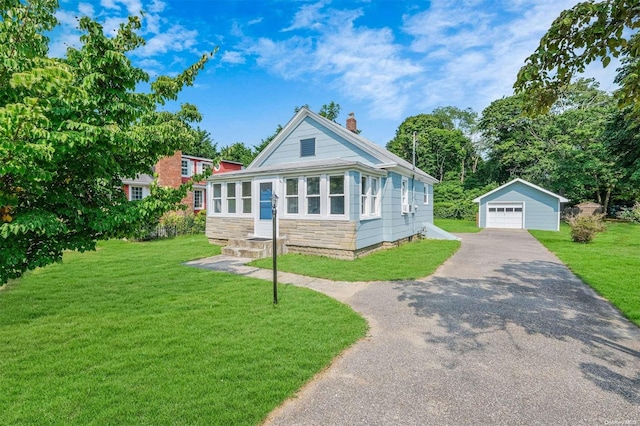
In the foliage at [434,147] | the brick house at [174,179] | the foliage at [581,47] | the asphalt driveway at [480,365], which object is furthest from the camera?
the foliage at [434,147]

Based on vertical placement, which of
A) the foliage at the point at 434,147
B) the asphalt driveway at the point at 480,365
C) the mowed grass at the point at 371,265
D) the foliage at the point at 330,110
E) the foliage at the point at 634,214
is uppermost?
the foliage at the point at 330,110

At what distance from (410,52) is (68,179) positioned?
41.0 feet

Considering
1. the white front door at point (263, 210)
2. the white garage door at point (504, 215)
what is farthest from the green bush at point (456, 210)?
the white front door at point (263, 210)

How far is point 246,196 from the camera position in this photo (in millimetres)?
13086

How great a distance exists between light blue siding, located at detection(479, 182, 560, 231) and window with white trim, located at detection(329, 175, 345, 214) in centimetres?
1951

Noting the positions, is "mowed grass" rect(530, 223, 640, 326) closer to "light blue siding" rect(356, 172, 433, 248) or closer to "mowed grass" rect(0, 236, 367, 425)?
"mowed grass" rect(0, 236, 367, 425)

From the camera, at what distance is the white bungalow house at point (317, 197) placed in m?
10.8

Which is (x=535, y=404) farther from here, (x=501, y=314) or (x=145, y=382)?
(x=145, y=382)

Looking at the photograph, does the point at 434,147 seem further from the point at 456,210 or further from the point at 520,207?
the point at 520,207

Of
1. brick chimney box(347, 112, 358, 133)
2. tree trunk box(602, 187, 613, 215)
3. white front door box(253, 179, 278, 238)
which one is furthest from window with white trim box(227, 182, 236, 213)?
tree trunk box(602, 187, 613, 215)

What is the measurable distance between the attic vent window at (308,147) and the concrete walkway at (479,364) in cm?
878

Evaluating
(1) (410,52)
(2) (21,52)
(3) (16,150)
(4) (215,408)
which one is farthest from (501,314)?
(1) (410,52)

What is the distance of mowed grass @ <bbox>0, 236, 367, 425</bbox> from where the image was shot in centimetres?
277

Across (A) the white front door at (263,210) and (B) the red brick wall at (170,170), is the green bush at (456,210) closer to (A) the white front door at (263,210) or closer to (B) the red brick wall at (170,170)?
(A) the white front door at (263,210)
